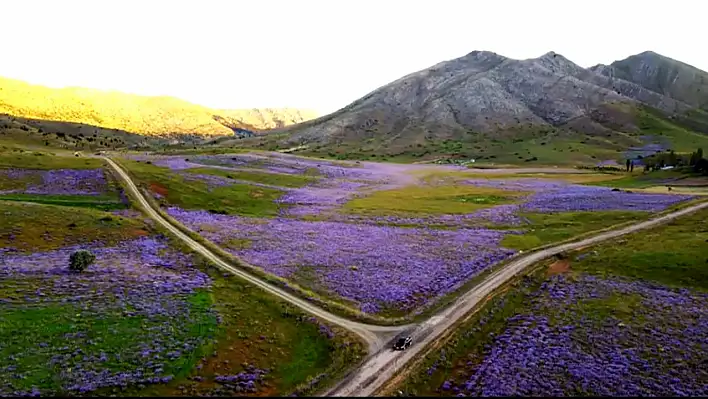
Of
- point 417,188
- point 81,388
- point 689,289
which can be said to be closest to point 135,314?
point 81,388

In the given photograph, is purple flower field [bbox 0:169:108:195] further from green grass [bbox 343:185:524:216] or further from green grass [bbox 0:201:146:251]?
green grass [bbox 343:185:524:216]

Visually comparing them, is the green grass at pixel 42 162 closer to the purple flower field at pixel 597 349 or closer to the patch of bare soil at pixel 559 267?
the patch of bare soil at pixel 559 267

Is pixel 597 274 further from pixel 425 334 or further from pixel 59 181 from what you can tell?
pixel 59 181

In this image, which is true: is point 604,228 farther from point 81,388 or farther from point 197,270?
point 81,388

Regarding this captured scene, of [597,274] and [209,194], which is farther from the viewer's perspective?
[209,194]

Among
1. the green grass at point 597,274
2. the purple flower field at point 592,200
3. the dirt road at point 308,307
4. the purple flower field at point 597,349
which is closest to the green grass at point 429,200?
the purple flower field at point 592,200

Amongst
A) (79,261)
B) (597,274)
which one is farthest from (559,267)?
(79,261)
